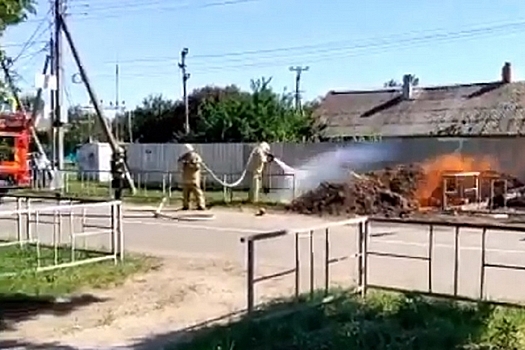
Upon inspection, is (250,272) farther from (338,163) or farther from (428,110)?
(428,110)

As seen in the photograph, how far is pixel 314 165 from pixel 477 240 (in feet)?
51.1

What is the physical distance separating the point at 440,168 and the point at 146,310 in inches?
746

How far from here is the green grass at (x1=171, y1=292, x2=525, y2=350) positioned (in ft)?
24.1

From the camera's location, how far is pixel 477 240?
53.4 ft

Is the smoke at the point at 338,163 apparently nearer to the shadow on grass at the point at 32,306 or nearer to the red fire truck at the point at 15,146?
Result: the red fire truck at the point at 15,146

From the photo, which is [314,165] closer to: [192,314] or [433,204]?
[433,204]

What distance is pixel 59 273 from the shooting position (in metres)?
11.8

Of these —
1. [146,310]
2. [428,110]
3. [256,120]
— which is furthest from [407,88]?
[146,310]

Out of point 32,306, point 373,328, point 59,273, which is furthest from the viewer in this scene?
point 59,273

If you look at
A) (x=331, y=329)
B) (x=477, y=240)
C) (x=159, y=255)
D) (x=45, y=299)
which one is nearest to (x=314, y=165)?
(x=477, y=240)

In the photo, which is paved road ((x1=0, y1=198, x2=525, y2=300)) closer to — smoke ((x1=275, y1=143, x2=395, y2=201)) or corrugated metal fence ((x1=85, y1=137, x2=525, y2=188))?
smoke ((x1=275, y1=143, x2=395, y2=201))

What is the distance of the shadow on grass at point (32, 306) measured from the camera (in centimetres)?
918

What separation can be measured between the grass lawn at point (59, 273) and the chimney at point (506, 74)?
3249cm

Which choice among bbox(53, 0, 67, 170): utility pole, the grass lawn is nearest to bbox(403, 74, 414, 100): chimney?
bbox(53, 0, 67, 170): utility pole
